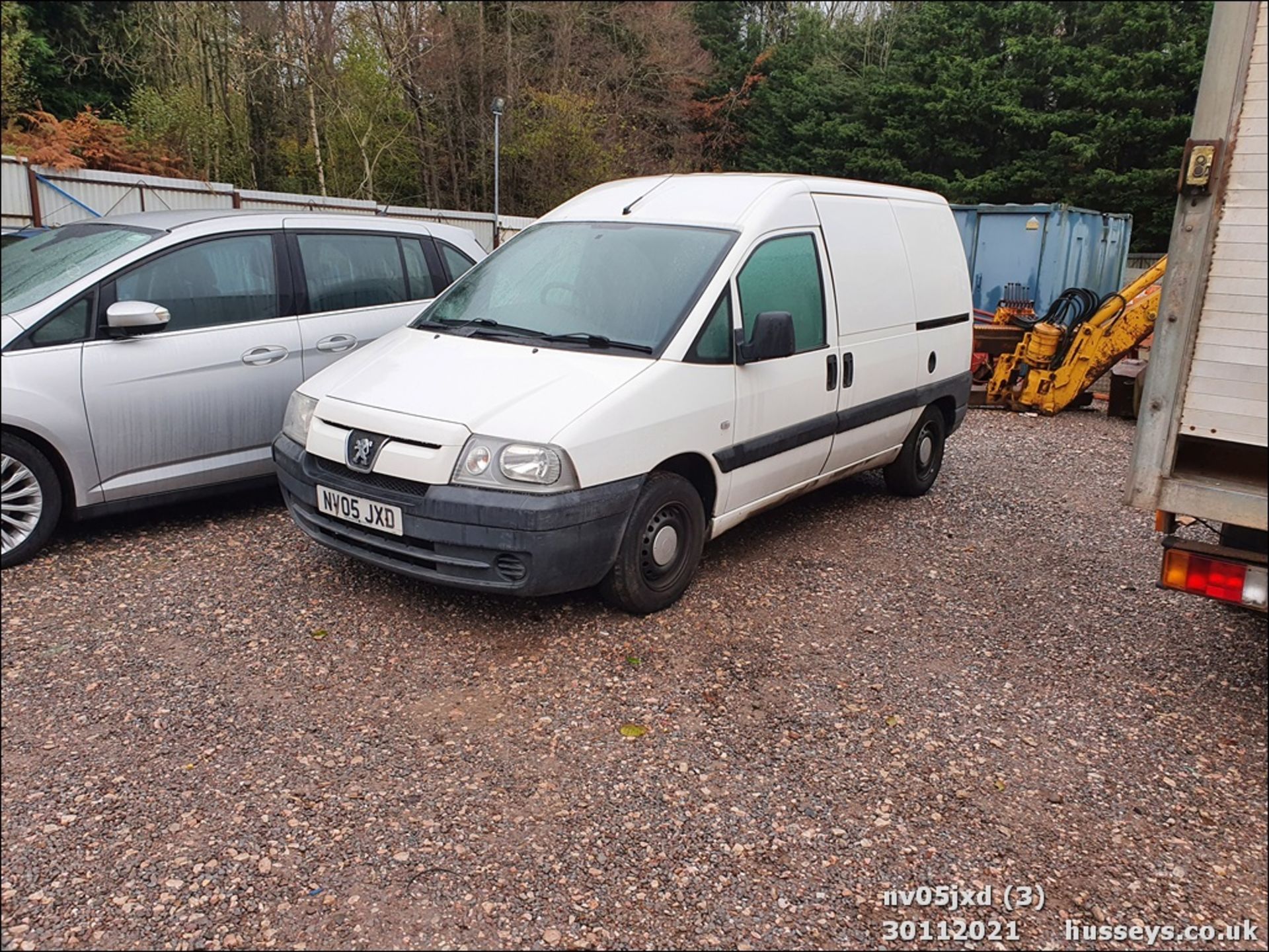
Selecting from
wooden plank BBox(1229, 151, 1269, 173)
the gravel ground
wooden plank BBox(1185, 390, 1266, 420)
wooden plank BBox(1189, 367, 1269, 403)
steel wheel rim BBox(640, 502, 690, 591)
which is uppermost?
wooden plank BBox(1229, 151, 1269, 173)

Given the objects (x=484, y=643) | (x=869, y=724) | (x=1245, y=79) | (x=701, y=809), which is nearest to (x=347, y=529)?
(x=484, y=643)

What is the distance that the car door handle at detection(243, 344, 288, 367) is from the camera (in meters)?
5.15

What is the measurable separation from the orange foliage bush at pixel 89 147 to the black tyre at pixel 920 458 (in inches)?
392

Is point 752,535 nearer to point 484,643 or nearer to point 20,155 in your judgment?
point 484,643

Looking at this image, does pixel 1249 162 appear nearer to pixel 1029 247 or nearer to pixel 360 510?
pixel 360 510

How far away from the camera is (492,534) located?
3805mm

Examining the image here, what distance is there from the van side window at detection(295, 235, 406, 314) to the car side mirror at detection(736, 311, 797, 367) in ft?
8.54

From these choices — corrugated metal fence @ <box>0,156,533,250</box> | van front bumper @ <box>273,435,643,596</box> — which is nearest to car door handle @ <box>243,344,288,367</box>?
van front bumper @ <box>273,435,643,596</box>

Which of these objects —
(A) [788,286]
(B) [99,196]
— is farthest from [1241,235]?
(B) [99,196]

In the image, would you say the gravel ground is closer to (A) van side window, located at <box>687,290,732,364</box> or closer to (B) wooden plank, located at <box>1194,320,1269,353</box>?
(A) van side window, located at <box>687,290,732,364</box>

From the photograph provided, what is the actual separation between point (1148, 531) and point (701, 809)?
4525 millimetres

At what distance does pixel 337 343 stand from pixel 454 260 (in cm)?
125

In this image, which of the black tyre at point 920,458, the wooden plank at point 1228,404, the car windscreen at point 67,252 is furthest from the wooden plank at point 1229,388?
the car windscreen at point 67,252

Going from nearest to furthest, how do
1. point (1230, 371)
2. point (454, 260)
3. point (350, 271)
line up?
point (1230, 371) → point (350, 271) → point (454, 260)
